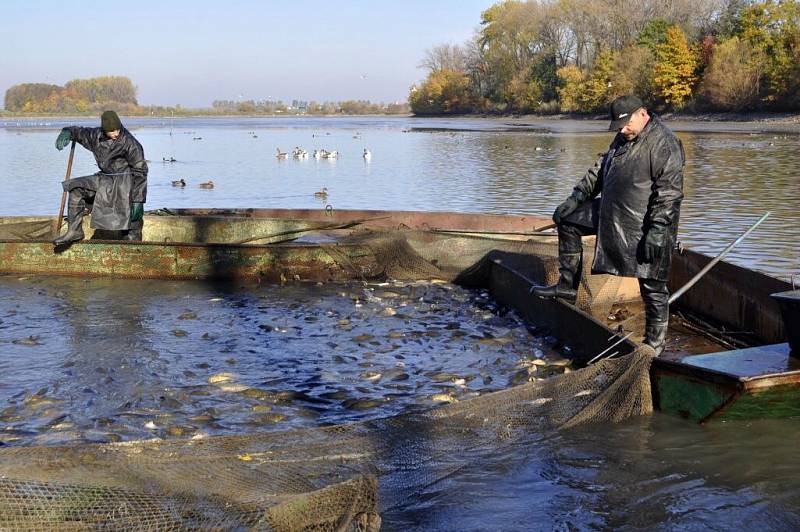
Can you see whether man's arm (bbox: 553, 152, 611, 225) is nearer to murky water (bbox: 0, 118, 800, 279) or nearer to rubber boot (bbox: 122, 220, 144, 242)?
murky water (bbox: 0, 118, 800, 279)

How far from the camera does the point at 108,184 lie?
12250 millimetres

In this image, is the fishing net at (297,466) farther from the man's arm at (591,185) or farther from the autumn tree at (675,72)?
the autumn tree at (675,72)

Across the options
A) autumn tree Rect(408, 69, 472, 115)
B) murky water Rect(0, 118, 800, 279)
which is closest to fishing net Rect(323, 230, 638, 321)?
murky water Rect(0, 118, 800, 279)

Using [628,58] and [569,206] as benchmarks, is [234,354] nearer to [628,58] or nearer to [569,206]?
[569,206]

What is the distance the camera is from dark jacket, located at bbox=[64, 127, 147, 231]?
1219 centimetres

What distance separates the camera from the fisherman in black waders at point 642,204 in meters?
7.00

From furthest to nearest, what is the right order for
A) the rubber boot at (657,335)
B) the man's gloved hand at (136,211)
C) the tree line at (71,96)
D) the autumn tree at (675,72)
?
the tree line at (71,96)
the autumn tree at (675,72)
the man's gloved hand at (136,211)
the rubber boot at (657,335)

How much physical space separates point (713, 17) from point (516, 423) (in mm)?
101386

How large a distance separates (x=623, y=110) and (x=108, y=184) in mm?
8018

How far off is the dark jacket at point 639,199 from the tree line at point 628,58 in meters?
71.1

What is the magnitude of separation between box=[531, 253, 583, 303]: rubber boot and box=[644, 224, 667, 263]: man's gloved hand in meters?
1.15

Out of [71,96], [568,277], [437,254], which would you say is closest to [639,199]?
[568,277]

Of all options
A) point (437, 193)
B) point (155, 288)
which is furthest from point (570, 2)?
point (155, 288)

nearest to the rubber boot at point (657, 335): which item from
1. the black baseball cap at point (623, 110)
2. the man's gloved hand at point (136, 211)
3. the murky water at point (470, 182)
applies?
the black baseball cap at point (623, 110)
